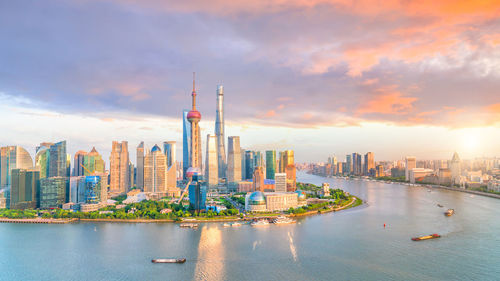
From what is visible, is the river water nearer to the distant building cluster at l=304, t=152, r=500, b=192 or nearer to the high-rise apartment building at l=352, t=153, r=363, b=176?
the distant building cluster at l=304, t=152, r=500, b=192

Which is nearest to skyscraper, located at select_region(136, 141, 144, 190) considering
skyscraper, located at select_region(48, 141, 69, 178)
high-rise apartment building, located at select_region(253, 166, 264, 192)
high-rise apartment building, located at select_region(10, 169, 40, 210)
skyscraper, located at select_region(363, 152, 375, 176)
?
skyscraper, located at select_region(48, 141, 69, 178)

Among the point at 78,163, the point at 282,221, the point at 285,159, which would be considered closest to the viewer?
the point at 282,221

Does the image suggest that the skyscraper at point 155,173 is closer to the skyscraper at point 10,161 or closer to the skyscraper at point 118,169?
the skyscraper at point 118,169

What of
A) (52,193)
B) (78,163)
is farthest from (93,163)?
(52,193)

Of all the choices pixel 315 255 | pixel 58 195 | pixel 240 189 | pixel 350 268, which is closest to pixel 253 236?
pixel 315 255

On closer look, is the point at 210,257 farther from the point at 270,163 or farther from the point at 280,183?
the point at 270,163
